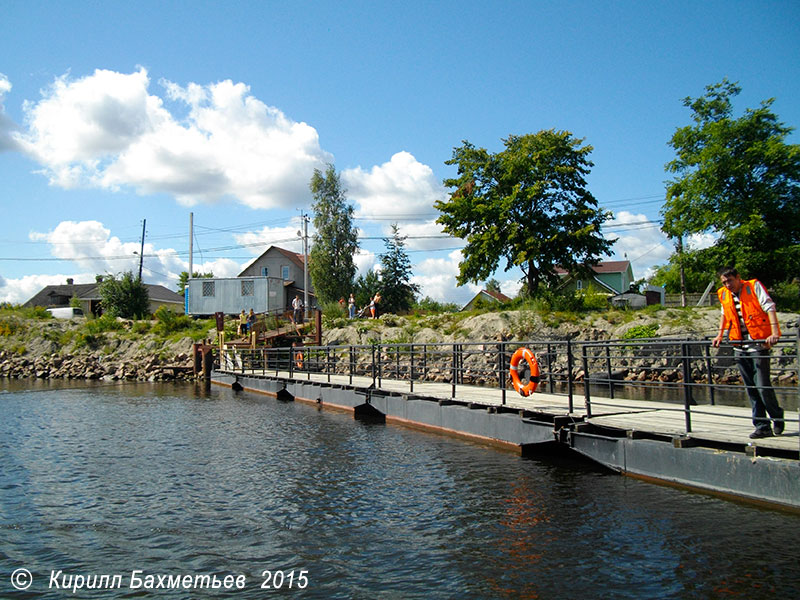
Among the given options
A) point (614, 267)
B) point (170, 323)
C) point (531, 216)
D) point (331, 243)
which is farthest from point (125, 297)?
point (614, 267)

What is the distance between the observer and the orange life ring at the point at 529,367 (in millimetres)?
10992

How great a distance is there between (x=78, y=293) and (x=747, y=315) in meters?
82.9

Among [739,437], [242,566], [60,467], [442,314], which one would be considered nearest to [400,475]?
[242,566]

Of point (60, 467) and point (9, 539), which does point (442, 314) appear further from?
point (9, 539)

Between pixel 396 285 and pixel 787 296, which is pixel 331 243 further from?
pixel 787 296

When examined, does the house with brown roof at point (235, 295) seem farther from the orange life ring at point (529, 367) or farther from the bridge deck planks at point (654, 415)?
the orange life ring at point (529, 367)

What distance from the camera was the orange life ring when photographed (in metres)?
11.0

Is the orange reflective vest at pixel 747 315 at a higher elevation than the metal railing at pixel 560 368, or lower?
higher

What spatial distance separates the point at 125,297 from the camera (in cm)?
5372

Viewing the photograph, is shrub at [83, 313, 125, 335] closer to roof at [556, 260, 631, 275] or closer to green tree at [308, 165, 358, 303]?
green tree at [308, 165, 358, 303]

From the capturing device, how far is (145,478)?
1014cm

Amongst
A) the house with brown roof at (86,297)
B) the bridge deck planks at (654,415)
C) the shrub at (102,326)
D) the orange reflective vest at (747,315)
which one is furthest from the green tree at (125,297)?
the orange reflective vest at (747,315)

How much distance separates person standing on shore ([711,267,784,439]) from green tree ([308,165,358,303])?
4733cm

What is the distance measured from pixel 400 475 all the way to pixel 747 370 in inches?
209
